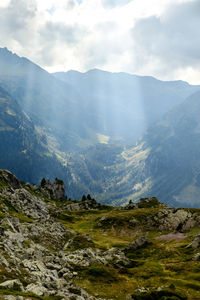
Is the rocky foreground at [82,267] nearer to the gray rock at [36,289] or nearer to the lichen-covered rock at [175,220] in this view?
the gray rock at [36,289]

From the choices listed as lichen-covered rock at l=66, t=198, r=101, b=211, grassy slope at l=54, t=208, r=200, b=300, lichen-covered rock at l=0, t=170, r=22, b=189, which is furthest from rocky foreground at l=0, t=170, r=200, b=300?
lichen-covered rock at l=66, t=198, r=101, b=211

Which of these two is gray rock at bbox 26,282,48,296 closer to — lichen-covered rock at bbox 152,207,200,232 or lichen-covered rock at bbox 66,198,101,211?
lichen-covered rock at bbox 152,207,200,232

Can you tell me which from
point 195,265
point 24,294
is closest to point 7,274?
point 24,294

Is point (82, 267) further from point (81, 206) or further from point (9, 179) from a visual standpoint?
point (81, 206)

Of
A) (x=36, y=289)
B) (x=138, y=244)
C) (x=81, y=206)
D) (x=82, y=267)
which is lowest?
(x=36, y=289)

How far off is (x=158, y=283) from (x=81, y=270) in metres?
13.4

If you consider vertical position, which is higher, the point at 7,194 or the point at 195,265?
the point at 7,194

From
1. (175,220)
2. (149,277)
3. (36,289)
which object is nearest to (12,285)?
(36,289)

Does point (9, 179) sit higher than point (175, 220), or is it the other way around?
point (175, 220)

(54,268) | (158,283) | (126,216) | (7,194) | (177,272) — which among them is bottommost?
(54,268)

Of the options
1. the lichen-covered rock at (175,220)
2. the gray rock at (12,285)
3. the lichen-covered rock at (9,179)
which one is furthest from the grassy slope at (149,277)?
the lichen-covered rock at (9,179)

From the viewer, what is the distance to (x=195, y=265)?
4978 centimetres

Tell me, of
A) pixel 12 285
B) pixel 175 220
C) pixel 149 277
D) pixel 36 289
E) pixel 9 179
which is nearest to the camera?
pixel 12 285

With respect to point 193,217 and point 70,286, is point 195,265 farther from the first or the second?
point 193,217
